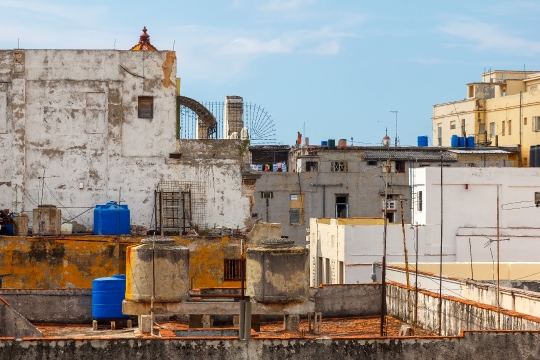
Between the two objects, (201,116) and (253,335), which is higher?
(201,116)

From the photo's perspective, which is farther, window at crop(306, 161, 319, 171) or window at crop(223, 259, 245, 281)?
window at crop(306, 161, 319, 171)

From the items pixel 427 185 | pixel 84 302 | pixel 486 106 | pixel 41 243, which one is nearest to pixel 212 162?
pixel 41 243

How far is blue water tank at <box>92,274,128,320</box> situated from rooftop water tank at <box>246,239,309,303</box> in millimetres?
4305

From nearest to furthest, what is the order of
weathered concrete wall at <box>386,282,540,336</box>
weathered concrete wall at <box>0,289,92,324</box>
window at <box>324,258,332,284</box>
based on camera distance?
weathered concrete wall at <box>386,282,540,336</box> < weathered concrete wall at <box>0,289,92,324</box> < window at <box>324,258,332,284</box>

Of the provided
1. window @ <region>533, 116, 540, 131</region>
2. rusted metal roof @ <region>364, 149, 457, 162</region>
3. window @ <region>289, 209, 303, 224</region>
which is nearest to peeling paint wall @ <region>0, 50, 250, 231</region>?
window @ <region>289, 209, 303, 224</region>

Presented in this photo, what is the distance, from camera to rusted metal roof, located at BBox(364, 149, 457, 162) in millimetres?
73062

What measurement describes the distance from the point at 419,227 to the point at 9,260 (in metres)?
21.2

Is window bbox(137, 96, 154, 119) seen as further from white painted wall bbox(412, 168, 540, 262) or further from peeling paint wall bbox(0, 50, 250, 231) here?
white painted wall bbox(412, 168, 540, 262)

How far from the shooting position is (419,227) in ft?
172

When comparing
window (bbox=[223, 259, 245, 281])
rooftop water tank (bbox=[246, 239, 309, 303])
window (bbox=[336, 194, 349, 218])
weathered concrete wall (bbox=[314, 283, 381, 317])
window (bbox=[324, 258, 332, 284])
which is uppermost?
window (bbox=[336, 194, 349, 218])

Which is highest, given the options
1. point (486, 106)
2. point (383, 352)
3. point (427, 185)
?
point (486, 106)

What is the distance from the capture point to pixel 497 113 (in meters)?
81.4

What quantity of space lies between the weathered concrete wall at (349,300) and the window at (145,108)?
1252 cm

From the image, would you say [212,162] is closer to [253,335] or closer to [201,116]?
[201,116]
